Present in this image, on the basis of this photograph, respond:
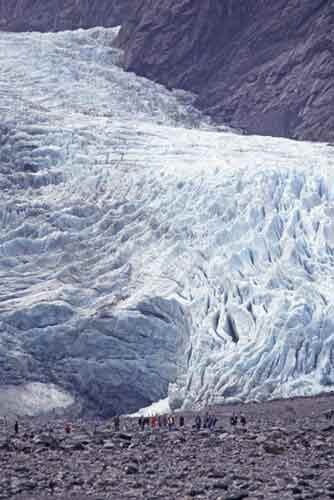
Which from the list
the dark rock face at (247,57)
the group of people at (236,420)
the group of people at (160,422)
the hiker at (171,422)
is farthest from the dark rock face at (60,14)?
the group of people at (236,420)

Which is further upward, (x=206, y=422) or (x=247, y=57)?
(x=247, y=57)

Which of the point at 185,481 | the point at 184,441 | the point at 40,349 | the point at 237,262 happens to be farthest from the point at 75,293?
the point at 185,481

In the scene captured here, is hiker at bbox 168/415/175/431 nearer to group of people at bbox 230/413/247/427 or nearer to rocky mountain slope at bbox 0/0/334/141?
group of people at bbox 230/413/247/427

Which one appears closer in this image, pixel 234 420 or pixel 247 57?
pixel 234 420

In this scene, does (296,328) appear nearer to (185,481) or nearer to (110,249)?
(110,249)

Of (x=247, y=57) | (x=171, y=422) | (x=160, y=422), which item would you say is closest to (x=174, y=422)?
(x=160, y=422)

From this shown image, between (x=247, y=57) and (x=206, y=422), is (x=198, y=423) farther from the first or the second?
(x=247, y=57)

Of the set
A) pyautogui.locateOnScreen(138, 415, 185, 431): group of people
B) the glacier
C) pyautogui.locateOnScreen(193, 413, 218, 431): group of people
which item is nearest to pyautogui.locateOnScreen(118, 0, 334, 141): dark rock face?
the glacier
